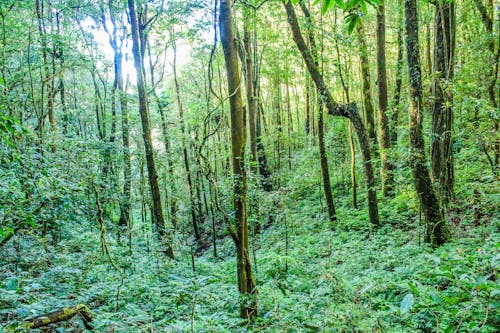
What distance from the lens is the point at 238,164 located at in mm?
5016

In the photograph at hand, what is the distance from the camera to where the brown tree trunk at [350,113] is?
905cm

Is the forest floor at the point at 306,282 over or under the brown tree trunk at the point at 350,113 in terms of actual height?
under

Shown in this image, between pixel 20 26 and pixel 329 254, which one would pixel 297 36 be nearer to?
pixel 329 254

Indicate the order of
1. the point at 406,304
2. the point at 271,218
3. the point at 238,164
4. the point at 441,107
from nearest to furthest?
the point at 406,304
the point at 238,164
the point at 441,107
the point at 271,218

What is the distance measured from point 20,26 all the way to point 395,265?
1259 cm

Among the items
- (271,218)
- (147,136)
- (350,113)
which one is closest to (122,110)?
(147,136)

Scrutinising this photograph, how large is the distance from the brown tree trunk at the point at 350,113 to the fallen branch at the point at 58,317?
304 inches

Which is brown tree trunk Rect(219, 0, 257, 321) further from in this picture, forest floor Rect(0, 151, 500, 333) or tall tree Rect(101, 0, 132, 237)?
tall tree Rect(101, 0, 132, 237)

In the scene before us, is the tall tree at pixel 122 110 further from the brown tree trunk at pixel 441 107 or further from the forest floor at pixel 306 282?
the brown tree trunk at pixel 441 107

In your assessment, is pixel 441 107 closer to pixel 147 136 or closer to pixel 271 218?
pixel 147 136

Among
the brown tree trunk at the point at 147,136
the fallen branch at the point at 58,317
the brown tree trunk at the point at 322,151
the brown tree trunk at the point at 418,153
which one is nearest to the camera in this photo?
the fallen branch at the point at 58,317

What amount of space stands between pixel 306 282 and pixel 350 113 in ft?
16.4

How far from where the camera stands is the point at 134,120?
49.5 ft

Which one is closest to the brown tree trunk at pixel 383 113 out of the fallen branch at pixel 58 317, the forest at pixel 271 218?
the forest at pixel 271 218
